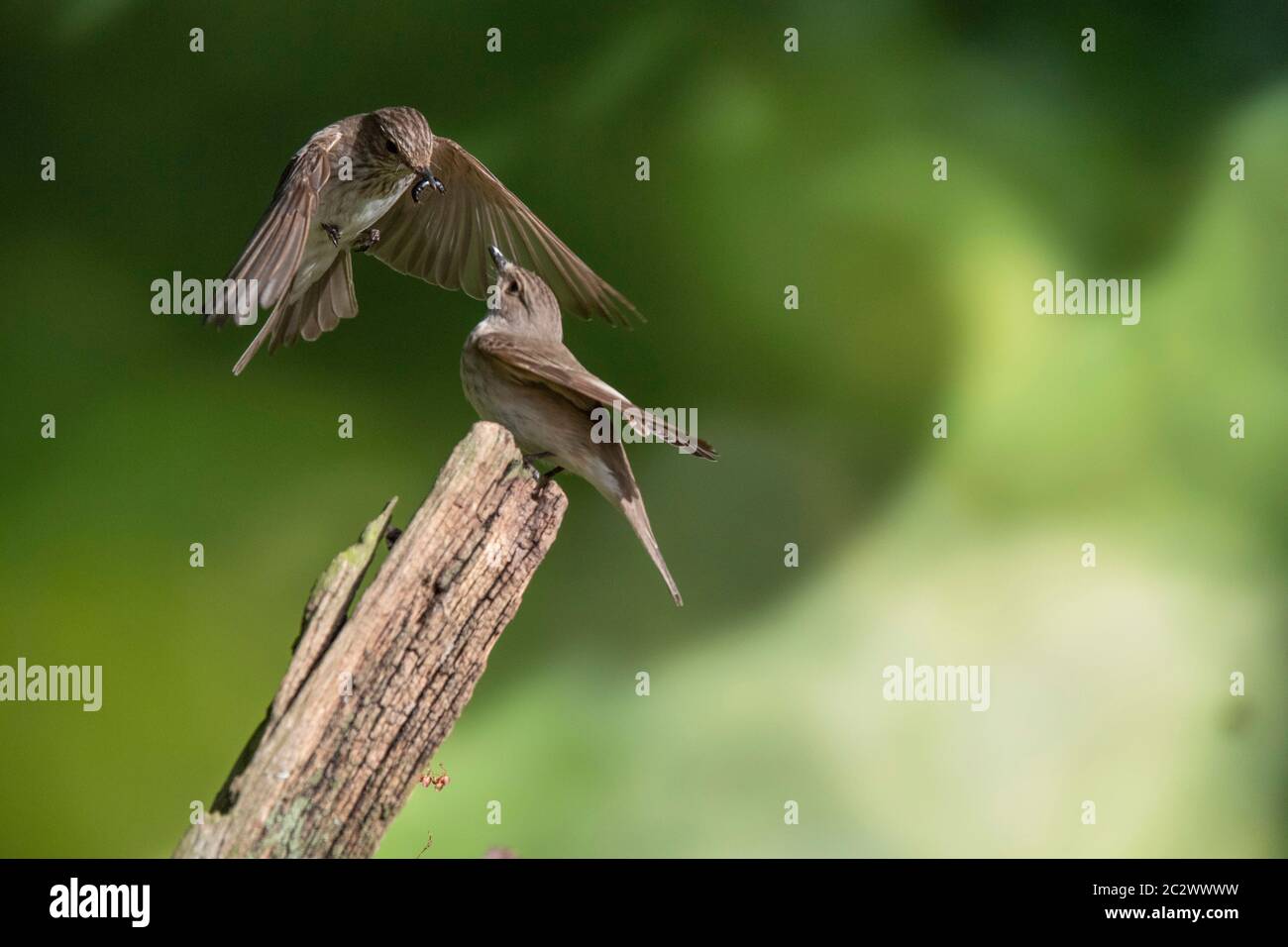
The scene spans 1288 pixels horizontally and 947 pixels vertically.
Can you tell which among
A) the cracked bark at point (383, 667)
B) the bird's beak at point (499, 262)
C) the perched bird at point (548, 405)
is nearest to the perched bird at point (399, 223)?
the bird's beak at point (499, 262)

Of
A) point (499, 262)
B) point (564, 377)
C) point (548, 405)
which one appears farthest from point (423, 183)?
point (564, 377)

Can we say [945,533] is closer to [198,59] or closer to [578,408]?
[578,408]

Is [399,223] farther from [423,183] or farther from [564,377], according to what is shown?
[564,377]

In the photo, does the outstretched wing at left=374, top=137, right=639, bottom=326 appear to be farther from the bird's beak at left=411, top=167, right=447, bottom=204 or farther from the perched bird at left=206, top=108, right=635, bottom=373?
the bird's beak at left=411, top=167, right=447, bottom=204

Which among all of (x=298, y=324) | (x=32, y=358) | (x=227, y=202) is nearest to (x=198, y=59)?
(x=227, y=202)

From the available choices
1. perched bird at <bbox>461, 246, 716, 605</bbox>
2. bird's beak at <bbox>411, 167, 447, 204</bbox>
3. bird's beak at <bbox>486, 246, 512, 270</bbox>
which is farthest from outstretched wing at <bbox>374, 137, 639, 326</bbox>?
perched bird at <bbox>461, 246, 716, 605</bbox>
